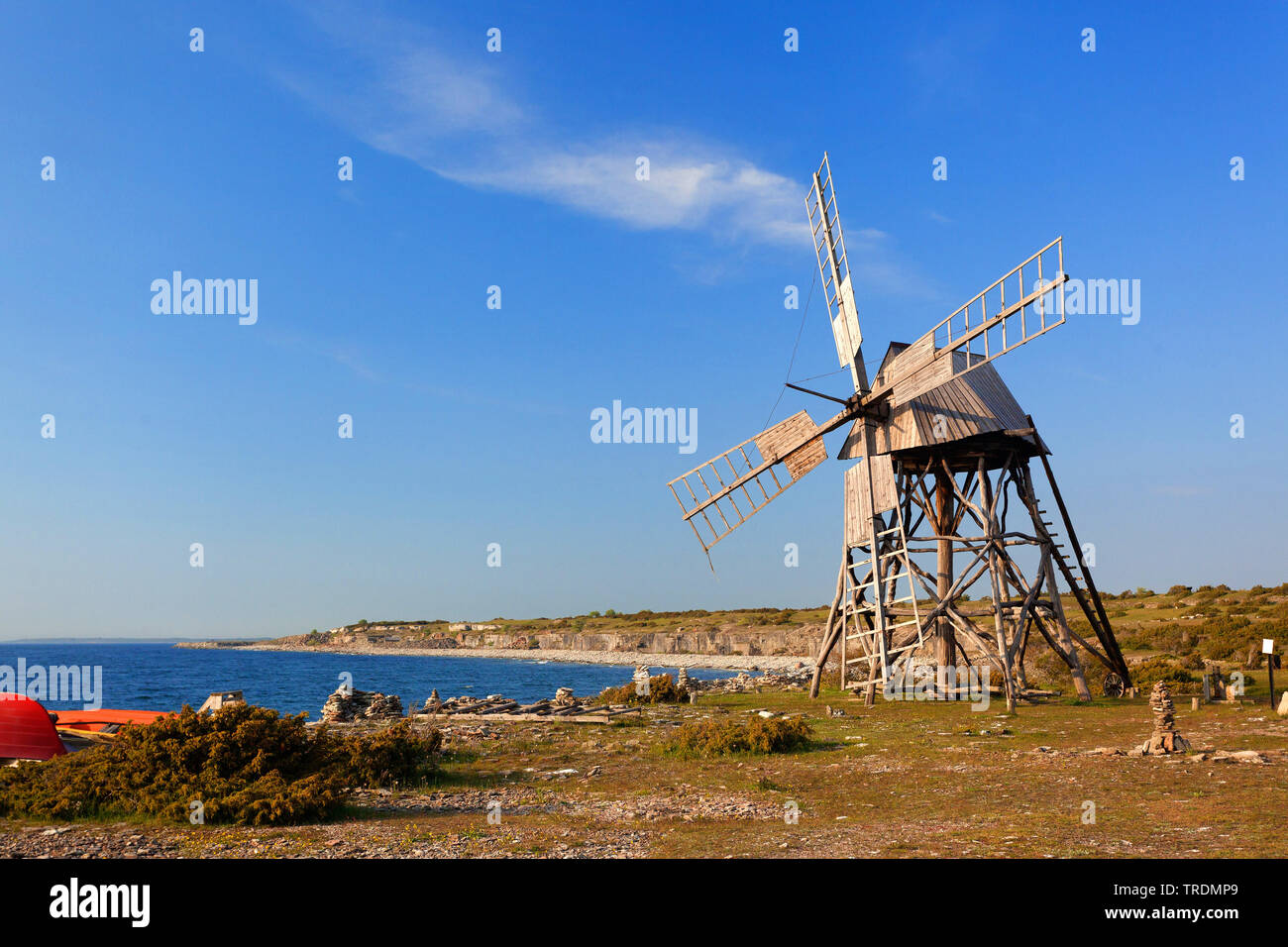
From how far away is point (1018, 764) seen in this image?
15.6 metres

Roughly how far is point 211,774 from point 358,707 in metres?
16.8

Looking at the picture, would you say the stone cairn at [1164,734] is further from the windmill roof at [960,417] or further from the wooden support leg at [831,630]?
the wooden support leg at [831,630]

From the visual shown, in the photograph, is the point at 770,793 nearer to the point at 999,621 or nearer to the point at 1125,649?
the point at 999,621

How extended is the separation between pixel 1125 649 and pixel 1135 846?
3917cm

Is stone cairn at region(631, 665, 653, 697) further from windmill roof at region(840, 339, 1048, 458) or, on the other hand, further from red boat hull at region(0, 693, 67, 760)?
red boat hull at region(0, 693, 67, 760)

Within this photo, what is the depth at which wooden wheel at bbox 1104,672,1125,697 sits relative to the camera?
93.9 ft

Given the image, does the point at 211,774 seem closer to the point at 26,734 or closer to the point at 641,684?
the point at 26,734

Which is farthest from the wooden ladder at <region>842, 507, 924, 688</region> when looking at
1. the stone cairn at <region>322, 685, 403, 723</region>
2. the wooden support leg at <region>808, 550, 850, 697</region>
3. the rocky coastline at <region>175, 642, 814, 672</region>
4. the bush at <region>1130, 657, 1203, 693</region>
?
the rocky coastline at <region>175, 642, 814, 672</region>

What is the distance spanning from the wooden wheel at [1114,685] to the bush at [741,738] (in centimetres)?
1507

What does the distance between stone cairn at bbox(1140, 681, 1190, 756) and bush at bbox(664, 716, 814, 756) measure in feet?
23.4

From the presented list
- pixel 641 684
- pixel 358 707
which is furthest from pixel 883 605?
pixel 358 707

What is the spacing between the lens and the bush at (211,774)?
12.0m
